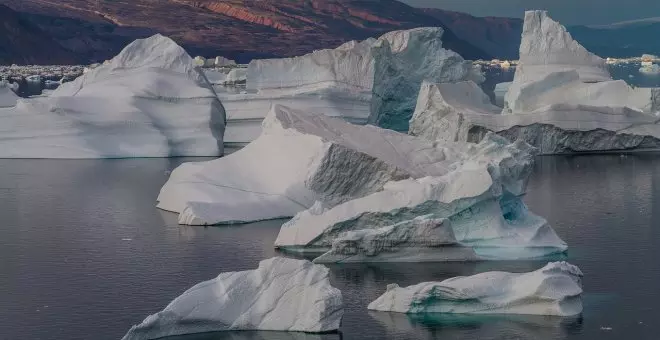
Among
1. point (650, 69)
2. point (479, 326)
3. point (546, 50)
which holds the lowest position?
point (650, 69)

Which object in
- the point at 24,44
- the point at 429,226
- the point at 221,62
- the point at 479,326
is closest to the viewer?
the point at 479,326

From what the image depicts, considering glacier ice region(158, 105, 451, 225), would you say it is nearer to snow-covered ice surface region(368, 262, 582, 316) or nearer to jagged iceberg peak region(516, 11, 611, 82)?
snow-covered ice surface region(368, 262, 582, 316)

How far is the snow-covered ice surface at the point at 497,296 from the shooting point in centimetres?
838

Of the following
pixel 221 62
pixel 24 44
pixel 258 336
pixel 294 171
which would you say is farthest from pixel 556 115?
pixel 24 44

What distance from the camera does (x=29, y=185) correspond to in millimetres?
15891

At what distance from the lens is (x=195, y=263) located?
10477mm

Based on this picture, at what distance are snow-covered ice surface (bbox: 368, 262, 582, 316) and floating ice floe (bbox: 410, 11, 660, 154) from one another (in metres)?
10.2

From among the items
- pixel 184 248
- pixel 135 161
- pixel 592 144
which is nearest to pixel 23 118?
pixel 135 161

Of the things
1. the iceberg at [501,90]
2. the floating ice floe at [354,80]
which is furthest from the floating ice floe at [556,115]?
the iceberg at [501,90]

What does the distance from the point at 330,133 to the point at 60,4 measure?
74.1 metres

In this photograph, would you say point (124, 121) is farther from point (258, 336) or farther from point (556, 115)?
point (258, 336)

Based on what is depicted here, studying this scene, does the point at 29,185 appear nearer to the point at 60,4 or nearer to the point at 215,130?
the point at 215,130

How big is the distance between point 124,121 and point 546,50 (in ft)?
28.3

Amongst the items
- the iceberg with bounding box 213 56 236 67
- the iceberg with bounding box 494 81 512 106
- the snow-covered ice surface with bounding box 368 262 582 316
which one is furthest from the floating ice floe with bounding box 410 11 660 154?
the iceberg with bounding box 213 56 236 67
